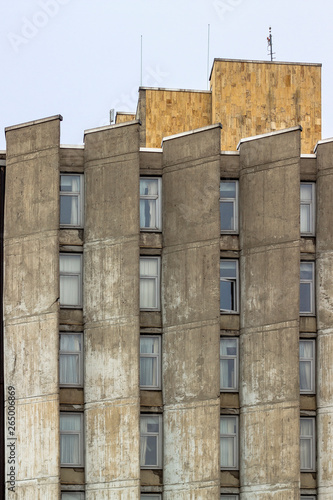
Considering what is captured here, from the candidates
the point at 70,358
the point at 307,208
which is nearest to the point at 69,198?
the point at 70,358

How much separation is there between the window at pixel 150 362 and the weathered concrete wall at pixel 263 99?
8740mm

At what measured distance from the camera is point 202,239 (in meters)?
30.9

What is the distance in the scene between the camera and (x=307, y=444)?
1223 inches

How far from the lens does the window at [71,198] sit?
104 feet

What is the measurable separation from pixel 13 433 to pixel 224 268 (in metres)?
9.05

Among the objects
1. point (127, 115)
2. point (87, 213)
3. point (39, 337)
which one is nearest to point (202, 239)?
point (87, 213)

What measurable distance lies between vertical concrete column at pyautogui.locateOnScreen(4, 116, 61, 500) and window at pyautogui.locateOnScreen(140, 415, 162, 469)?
2917mm

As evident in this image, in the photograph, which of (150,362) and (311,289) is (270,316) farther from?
(150,362)

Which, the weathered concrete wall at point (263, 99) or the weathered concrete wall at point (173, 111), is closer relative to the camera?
the weathered concrete wall at point (263, 99)

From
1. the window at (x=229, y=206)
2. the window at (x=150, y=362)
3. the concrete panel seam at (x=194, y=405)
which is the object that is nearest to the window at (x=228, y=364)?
the concrete panel seam at (x=194, y=405)

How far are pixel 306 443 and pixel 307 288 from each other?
5.34 m

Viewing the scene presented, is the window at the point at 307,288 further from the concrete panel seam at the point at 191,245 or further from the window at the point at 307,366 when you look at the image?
the concrete panel seam at the point at 191,245

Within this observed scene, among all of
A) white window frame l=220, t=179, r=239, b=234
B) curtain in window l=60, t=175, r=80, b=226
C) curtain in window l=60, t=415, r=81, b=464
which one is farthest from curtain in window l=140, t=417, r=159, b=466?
curtain in window l=60, t=175, r=80, b=226

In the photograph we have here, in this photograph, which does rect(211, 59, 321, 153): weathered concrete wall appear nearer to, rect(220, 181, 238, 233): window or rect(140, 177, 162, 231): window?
rect(220, 181, 238, 233): window
